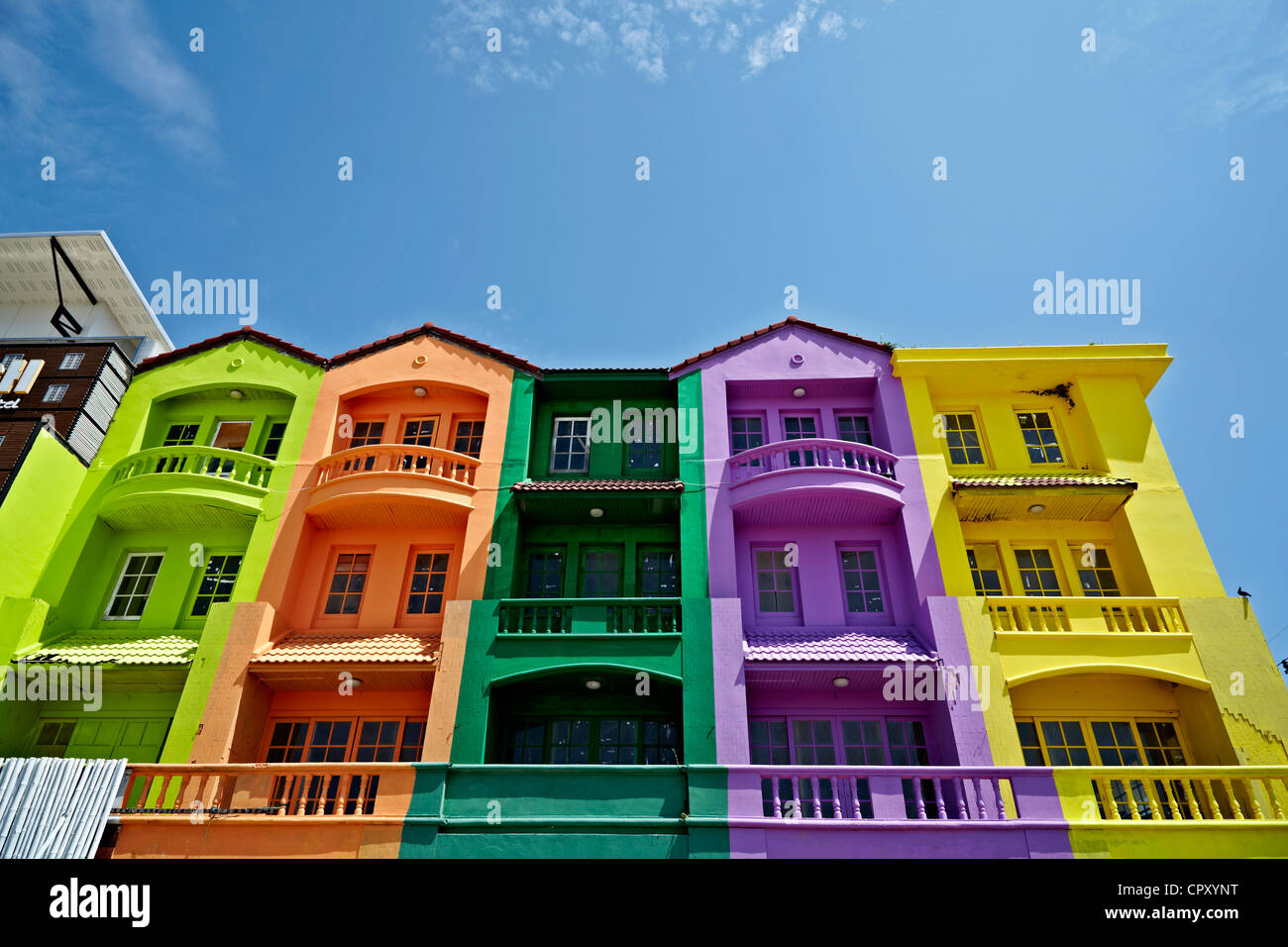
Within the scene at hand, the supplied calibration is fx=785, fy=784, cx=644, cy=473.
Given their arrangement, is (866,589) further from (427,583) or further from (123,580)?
(123,580)

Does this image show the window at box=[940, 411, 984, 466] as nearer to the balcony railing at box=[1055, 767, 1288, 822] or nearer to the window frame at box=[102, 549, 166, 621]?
the balcony railing at box=[1055, 767, 1288, 822]

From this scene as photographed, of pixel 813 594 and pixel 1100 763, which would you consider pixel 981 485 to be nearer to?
pixel 813 594

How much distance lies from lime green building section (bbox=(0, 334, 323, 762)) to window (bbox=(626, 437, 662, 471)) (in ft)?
28.4

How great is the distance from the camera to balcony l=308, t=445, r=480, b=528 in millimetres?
18688

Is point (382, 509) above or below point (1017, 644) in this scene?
above

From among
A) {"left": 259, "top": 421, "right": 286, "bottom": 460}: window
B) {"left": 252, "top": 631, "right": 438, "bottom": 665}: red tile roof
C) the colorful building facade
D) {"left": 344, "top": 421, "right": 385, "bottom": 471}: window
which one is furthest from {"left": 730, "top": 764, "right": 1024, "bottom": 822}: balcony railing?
{"left": 259, "top": 421, "right": 286, "bottom": 460}: window

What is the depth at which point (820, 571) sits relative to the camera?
61.6 feet

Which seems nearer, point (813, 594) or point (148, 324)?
point (813, 594)

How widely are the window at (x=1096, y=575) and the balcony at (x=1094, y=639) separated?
4.14 ft
